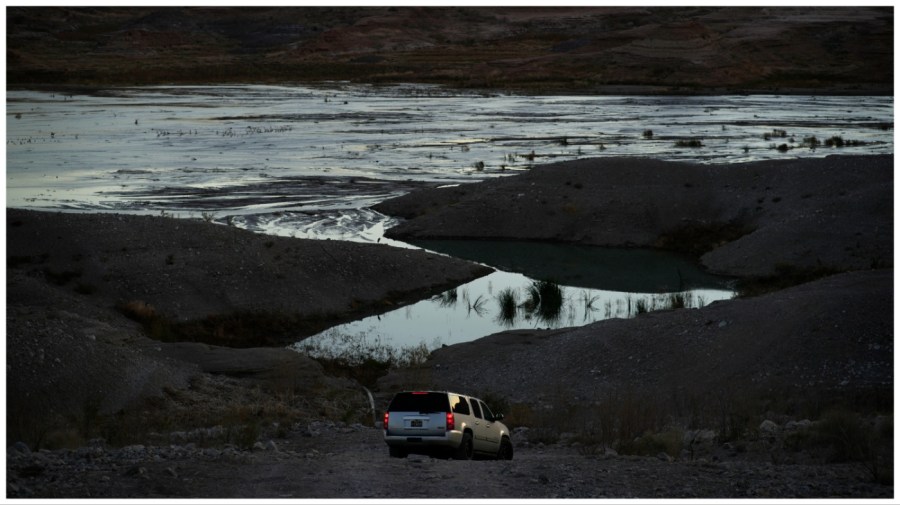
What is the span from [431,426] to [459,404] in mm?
665

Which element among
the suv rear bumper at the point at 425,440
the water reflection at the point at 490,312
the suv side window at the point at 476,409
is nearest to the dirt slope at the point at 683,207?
the water reflection at the point at 490,312

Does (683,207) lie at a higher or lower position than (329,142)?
lower

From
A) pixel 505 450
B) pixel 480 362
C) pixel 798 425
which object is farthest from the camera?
pixel 480 362

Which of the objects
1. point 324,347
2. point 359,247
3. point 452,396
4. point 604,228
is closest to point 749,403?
point 452,396

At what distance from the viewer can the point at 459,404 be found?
674 inches

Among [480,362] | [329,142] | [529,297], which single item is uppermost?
[329,142]

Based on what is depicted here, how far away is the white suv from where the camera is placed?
16.6 m

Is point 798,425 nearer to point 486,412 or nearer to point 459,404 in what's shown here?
point 486,412

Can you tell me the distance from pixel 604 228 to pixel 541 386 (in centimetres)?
2202

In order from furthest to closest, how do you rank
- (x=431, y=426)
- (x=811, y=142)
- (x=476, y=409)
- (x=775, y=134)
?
(x=775, y=134) < (x=811, y=142) < (x=476, y=409) < (x=431, y=426)

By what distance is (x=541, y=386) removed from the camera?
25719 millimetres

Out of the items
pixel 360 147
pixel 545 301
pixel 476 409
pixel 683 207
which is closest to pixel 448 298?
pixel 545 301

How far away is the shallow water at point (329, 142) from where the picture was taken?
172 feet

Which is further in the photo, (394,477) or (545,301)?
(545,301)
